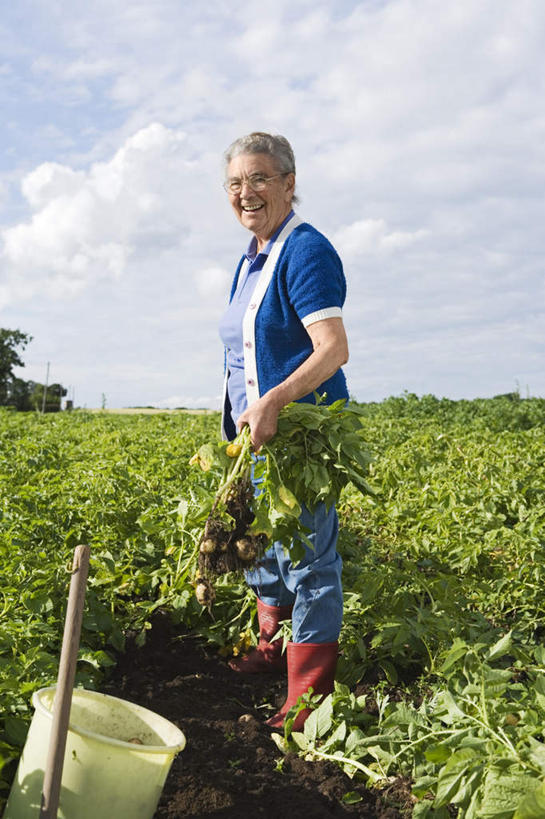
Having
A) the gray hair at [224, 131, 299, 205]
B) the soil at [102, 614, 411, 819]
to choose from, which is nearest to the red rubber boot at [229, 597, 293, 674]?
the soil at [102, 614, 411, 819]

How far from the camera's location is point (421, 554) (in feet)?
13.6

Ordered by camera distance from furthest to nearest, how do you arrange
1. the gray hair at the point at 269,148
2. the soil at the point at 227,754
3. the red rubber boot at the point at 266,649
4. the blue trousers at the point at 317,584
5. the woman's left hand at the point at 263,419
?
the red rubber boot at the point at 266,649
the gray hair at the point at 269,148
the blue trousers at the point at 317,584
the woman's left hand at the point at 263,419
the soil at the point at 227,754

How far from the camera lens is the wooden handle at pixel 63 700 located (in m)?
1.72

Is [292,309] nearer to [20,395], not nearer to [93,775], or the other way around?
[93,775]

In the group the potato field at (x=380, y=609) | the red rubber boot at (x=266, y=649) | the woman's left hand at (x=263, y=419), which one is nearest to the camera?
the potato field at (x=380, y=609)

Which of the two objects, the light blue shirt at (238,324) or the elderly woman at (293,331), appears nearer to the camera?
the elderly woman at (293,331)

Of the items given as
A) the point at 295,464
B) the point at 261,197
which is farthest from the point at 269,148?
the point at 295,464

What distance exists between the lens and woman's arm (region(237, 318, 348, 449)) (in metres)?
2.37

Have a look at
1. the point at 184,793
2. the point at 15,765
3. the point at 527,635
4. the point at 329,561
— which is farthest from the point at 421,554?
the point at 15,765

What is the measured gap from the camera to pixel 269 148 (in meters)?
2.75

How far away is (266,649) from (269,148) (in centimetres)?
204

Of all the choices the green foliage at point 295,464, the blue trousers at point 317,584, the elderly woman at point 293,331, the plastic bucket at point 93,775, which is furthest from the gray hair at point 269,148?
the plastic bucket at point 93,775

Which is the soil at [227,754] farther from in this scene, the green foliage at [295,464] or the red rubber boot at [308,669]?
the green foliage at [295,464]

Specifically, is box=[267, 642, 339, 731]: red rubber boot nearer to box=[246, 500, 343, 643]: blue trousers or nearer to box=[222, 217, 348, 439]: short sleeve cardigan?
box=[246, 500, 343, 643]: blue trousers
